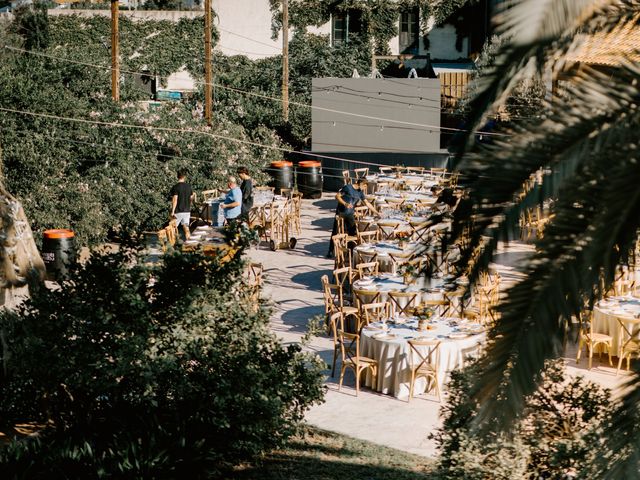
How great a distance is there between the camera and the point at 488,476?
6.90 meters

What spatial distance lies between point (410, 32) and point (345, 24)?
9.90 feet

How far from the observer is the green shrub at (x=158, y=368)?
8.03m

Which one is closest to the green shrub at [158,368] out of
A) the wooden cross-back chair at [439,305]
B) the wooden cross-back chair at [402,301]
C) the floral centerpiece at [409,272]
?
the floral centerpiece at [409,272]

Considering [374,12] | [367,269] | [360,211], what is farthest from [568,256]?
[374,12]

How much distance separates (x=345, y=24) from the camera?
41.5 m

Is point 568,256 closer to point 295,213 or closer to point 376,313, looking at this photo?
point 376,313

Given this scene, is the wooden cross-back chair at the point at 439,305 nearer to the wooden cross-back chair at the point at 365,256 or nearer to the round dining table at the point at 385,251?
the round dining table at the point at 385,251

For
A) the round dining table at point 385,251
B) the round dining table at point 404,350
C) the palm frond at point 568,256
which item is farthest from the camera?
the round dining table at point 385,251

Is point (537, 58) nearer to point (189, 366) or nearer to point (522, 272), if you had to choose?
point (522, 272)

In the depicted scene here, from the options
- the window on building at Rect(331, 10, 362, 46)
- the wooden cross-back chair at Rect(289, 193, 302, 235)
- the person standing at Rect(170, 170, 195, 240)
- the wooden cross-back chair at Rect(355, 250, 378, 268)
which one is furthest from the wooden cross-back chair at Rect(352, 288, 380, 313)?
the window on building at Rect(331, 10, 362, 46)

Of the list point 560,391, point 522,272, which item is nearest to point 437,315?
point 560,391

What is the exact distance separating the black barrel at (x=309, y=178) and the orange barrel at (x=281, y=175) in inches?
28.5

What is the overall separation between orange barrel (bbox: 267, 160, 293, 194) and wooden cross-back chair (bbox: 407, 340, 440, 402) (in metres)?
13.6

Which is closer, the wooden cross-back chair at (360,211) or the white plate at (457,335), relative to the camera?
the white plate at (457,335)
